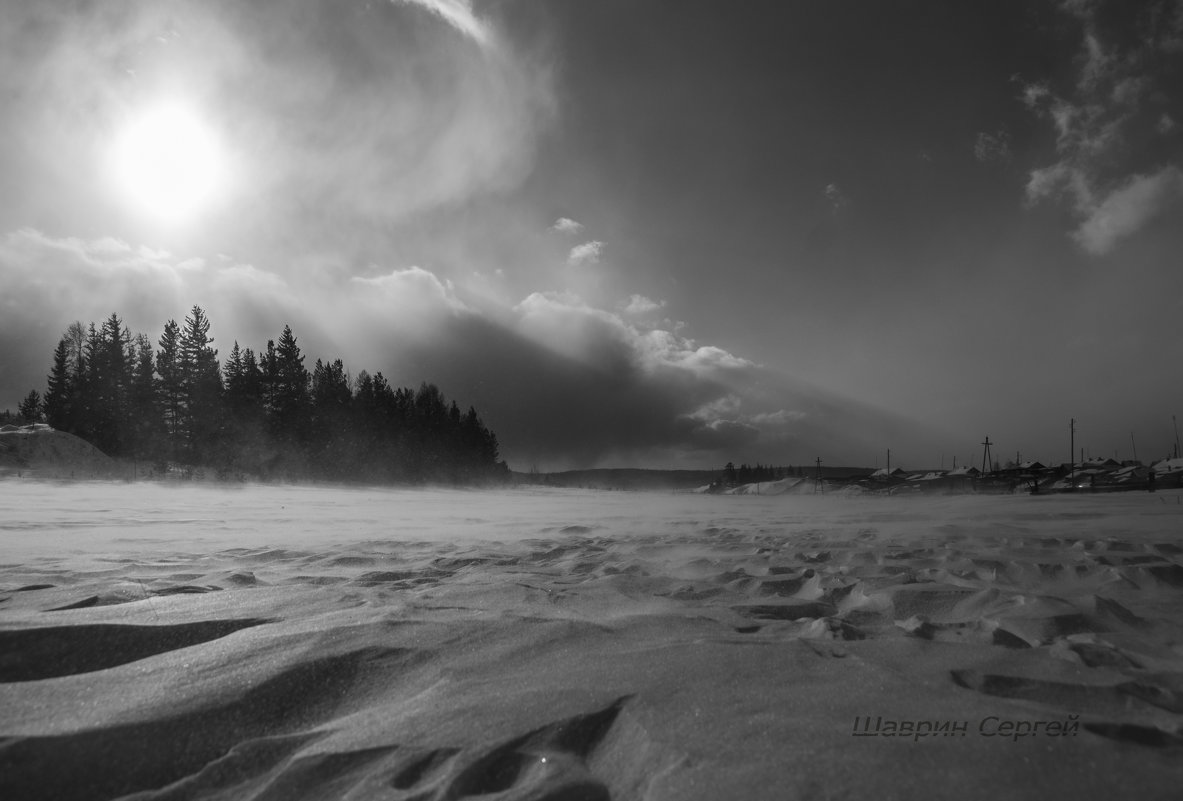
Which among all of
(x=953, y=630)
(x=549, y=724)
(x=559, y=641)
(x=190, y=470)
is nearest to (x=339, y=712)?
(x=549, y=724)

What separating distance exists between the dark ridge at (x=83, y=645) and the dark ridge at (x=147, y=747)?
620 millimetres

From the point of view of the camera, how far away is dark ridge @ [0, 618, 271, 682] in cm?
176

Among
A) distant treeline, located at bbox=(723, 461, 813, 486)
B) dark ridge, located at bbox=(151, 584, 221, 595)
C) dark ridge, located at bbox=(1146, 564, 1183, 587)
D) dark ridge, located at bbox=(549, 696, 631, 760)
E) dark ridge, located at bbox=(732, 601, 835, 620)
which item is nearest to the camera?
Result: dark ridge, located at bbox=(549, 696, 631, 760)

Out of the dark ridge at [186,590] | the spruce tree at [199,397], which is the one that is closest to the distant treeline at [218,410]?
the spruce tree at [199,397]

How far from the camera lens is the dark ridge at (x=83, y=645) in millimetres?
1765

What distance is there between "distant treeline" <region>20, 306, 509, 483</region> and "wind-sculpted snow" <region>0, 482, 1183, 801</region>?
31099 mm

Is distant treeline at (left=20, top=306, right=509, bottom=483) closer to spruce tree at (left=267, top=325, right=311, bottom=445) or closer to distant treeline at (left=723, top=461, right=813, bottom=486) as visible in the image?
spruce tree at (left=267, top=325, right=311, bottom=445)

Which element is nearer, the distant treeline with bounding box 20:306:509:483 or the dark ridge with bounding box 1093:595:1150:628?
the dark ridge with bounding box 1093:595:1150:628

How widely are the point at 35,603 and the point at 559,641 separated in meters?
2.25

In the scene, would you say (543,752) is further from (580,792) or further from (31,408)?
(31,408)

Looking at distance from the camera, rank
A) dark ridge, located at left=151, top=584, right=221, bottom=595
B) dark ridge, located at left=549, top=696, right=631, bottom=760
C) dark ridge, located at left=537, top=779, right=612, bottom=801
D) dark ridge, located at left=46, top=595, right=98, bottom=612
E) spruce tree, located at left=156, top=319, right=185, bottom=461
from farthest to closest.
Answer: spruce tree, located at left=156, top=319, right=185, bottom=461 < dark ridge, located at left=151, top=584, right=221, bottom=595 < dark ridge, located at left=46, top=595, right=98, bottom=612 < dark ridge, located at left=549, top=696, right=631, bottom=760 < dark ridge, located at left=537, top=779, right=612, bottom=801

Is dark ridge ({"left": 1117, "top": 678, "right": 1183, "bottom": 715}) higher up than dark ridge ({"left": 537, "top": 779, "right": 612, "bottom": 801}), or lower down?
higher up

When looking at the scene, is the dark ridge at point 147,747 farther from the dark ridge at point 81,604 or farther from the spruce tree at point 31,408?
the spruce tree at point 31,408

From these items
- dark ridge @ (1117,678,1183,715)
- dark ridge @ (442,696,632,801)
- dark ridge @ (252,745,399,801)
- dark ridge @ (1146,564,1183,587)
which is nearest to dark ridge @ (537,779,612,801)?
dark ridge @ (442,696,632,801)
